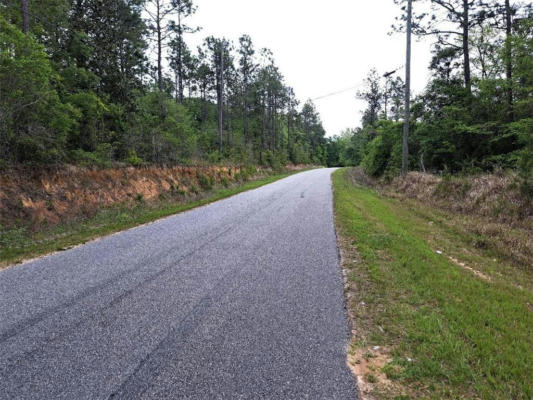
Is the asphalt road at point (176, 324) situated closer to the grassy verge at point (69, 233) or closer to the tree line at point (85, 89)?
the grassy verge at point (69, 233)

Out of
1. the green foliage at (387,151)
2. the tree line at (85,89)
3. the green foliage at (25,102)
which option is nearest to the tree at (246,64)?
the tree line at (85,89)

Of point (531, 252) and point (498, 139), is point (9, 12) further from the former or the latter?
point (498, 139)

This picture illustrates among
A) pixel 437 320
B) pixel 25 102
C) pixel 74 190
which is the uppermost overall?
pixel 25 102

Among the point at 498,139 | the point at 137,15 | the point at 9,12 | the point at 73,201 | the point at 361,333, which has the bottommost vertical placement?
the point at 361,333

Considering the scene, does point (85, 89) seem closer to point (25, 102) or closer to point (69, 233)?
point (25, 102)

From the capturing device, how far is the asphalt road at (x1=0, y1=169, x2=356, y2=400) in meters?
1.98

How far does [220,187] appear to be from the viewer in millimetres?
16219

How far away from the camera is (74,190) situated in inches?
329

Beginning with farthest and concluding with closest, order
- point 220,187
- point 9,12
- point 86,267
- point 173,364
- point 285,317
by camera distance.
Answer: point 220,187 → point 9,12 → point 86,267 → point 285,317 → point 173,364

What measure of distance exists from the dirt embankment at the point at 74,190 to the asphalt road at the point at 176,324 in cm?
298

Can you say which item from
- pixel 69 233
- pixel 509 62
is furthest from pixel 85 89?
pixel 509 62

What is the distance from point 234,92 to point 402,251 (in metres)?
35.9

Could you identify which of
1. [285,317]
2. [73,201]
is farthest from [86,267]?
[73,201]

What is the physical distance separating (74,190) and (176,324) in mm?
7715
